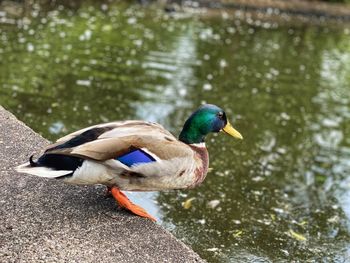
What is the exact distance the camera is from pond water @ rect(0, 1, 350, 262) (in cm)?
465

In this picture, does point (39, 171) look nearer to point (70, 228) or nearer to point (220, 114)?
point (70, 228)

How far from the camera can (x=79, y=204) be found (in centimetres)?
312

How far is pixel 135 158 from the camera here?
287 centimetres

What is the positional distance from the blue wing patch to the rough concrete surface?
14.9 inches

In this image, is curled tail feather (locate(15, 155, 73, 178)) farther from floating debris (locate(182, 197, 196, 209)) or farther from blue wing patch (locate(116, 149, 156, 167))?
floating debris (locate(182, 197, 196, 209))

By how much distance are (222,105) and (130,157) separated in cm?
520

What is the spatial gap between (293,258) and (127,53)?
6.75 m

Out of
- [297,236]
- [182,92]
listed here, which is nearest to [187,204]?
[297,236]

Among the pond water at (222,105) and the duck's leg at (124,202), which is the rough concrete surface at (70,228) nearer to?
the duck's leg at (124,202)

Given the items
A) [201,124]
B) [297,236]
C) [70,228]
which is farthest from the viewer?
[297,236]

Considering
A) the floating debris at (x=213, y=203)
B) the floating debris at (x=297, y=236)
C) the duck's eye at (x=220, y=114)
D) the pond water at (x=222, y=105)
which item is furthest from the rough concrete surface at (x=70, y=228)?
the floating debris at (x=297, y=236)

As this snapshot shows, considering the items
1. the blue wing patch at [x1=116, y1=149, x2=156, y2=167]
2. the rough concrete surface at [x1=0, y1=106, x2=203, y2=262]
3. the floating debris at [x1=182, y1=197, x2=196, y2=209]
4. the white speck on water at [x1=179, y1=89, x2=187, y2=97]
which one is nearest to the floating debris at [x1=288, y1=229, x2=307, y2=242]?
Answer: the floating debris at [x1=182, y1=197, x2=196, y2=209]

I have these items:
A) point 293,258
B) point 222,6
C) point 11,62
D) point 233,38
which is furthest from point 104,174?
point 222,6

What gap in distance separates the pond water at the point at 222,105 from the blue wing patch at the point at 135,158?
1399 mm
